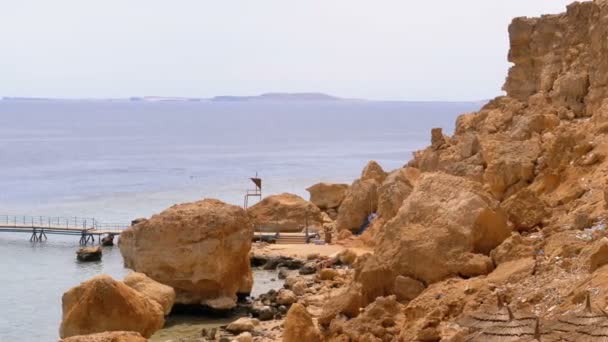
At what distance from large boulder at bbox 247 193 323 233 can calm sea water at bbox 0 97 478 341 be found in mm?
7035

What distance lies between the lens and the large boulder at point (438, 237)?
801 inches

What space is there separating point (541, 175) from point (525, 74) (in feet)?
43.1

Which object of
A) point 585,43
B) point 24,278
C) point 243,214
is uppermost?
point 585,43

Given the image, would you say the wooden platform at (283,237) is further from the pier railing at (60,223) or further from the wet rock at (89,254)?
the pier railing at (60,223)

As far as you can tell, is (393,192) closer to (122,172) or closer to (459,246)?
(459,246)

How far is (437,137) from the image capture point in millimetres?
41344

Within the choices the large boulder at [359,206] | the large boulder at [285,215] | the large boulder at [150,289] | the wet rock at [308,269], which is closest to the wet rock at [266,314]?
the large boulder at [150,289]

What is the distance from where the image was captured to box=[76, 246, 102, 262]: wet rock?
4522 centimetres

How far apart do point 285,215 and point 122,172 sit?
4882cm

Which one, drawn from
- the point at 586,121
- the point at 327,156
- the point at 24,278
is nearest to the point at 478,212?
the point at 586,121

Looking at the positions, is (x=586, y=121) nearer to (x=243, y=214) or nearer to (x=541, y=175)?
(x=541, y=175)

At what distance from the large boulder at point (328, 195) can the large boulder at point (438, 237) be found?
31000 millimetres

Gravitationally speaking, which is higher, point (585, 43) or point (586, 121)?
point (585, 43)

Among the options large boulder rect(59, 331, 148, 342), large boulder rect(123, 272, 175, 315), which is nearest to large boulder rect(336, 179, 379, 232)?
large boulder rect(123, 272, 175, 315)
